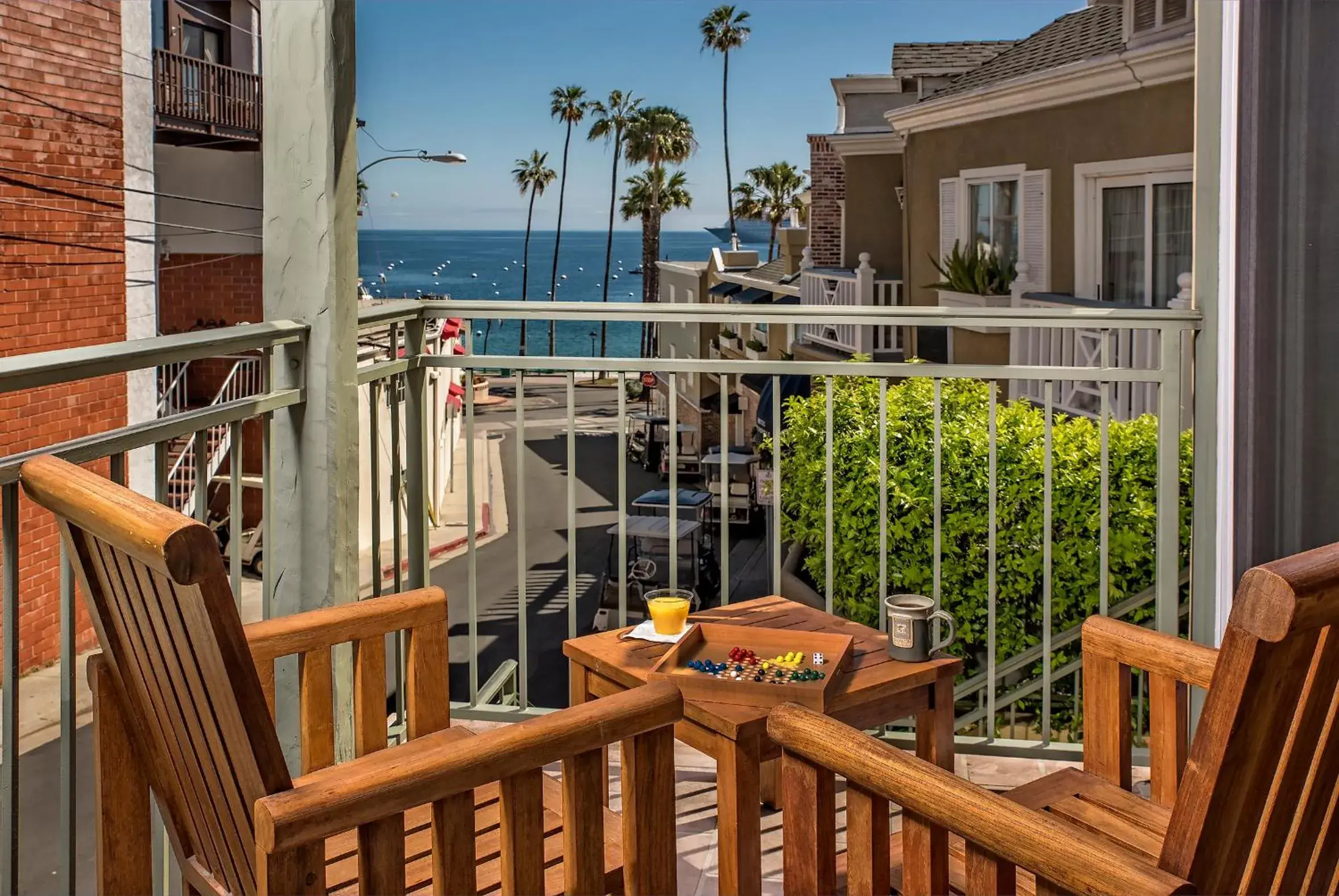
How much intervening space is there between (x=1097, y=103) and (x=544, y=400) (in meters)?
31.9

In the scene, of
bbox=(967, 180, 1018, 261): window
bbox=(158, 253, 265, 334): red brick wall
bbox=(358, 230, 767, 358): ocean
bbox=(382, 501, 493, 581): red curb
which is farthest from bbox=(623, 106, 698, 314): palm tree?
bbox=(967, 180, 1018, 261): window

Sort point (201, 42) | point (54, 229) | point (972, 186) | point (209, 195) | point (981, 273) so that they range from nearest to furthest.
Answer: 1. point (54, 229)
2. point (981, 273)
3. point (972, 186)
4. point (209, 195)
5. point (201, 42)

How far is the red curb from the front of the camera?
46.8 feet

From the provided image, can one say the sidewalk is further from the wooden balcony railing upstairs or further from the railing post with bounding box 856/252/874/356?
the wooden balcony railing upstairs

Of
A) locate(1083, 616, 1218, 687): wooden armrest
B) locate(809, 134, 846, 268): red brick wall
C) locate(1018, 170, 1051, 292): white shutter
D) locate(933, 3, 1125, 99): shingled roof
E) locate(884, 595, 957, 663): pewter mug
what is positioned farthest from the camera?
locate(809, 134, 846, 268): red brick wall

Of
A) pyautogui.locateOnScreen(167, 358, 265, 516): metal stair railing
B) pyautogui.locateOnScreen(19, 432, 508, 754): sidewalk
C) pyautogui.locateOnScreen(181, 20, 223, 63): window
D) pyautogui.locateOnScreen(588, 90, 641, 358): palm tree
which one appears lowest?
pyautogui.locateOnScreen(19, 432, 508, 754): sidewalk

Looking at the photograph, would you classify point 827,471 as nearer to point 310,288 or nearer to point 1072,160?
point 310,288

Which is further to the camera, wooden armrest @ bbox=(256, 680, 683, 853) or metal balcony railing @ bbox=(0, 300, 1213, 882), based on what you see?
metal balcony railing @ bbox=(0, 300, 1213, 882)

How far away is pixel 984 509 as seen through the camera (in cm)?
578

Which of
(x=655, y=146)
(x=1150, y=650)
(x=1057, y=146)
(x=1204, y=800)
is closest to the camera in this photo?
(x=1204, y=800)

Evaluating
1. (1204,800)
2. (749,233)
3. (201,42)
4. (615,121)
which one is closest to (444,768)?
(1204,800)

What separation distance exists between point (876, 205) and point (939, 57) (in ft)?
8.19

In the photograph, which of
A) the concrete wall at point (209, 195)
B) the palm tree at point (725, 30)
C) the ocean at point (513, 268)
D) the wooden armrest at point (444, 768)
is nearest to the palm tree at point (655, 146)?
the palm tree at point (725, 30)

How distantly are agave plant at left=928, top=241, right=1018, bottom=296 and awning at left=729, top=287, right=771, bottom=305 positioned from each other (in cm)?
1032
